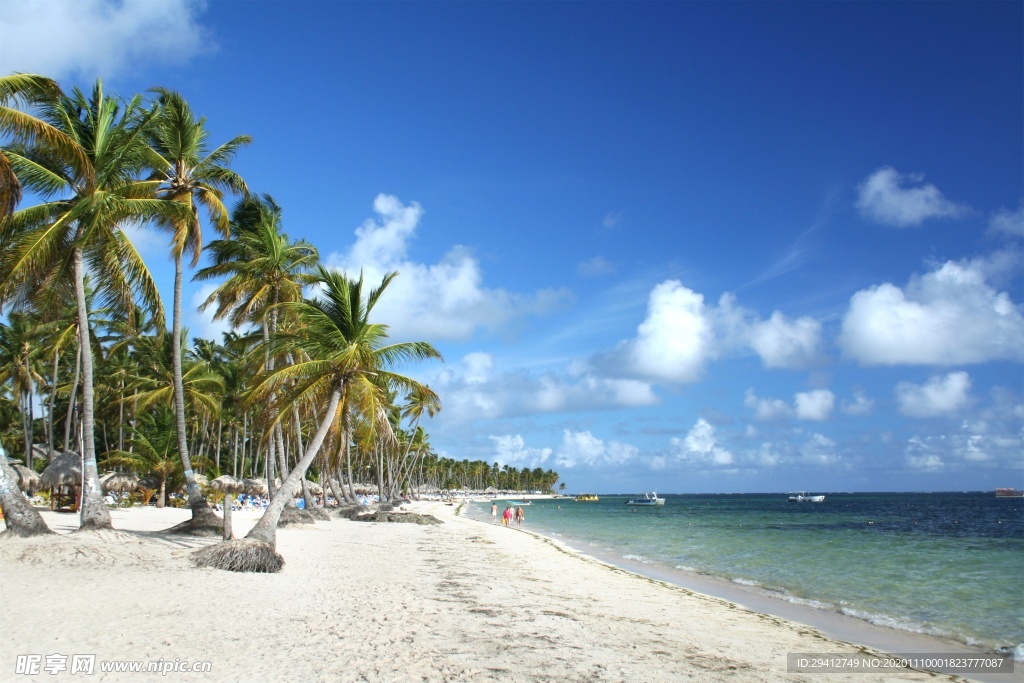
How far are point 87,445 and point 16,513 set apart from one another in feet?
7.63

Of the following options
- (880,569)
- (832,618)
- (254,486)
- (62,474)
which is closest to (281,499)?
(832,618)

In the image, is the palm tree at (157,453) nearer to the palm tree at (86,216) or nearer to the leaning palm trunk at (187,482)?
the leaning palm trunk at (187,482)

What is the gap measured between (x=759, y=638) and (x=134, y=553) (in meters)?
10.4

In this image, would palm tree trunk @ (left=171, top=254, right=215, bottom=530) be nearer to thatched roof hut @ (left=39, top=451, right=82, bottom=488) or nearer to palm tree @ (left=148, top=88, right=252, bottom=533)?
palm tree @ (left=148, top=88, right=252, bottom=533)

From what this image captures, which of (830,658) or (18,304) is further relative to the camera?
(18,304)

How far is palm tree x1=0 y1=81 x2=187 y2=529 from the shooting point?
40.4ft

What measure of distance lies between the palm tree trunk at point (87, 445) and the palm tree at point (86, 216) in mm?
20

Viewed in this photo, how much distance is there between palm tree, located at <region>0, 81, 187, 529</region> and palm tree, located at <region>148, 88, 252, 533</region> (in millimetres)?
1445

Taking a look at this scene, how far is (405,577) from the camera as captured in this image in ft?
43.5

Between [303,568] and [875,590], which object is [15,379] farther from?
[875,590]

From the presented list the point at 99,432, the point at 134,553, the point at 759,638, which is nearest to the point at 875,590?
the point at 759,638

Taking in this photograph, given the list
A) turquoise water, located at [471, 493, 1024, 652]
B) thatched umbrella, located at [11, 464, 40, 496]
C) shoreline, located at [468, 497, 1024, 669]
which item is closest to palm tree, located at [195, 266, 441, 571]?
shoreline, located at [468, 497, 1024, 669]

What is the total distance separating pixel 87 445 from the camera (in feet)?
43.1

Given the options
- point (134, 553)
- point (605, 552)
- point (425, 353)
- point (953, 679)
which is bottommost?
point (605, 552)
